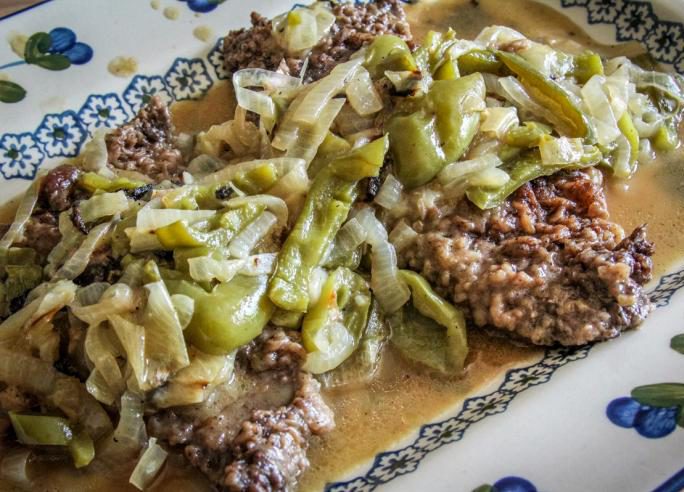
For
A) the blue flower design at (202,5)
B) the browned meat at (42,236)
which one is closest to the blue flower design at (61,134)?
the browned meat at (42,236)

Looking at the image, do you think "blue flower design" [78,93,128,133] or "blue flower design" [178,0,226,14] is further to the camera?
"blue flower design" [178,0,226,14]

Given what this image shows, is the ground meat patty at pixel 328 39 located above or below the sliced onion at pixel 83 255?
above

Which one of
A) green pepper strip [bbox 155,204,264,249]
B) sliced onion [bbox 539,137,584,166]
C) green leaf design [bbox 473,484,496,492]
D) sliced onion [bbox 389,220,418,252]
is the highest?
sliced onion [bbox 539,137,584,166]

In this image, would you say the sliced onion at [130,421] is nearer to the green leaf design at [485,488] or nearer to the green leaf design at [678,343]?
the green leaf design at [485,488]

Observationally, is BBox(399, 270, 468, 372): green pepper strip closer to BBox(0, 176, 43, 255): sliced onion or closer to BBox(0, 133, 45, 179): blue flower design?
BBox(0, 176, 43, 255): sliced onion

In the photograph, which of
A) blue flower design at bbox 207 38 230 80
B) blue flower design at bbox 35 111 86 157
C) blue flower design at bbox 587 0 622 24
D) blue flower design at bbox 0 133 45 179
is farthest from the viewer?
blue flower design at bbox 587 0 622 24

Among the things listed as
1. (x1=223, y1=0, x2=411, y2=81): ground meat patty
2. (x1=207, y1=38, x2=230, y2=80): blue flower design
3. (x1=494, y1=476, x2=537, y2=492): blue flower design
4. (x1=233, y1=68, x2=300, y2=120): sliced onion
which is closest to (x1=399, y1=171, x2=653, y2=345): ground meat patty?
(x1=494, y1=476, x2=537, y2=492): blue flower design

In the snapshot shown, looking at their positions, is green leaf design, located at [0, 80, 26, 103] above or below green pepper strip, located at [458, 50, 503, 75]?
below
